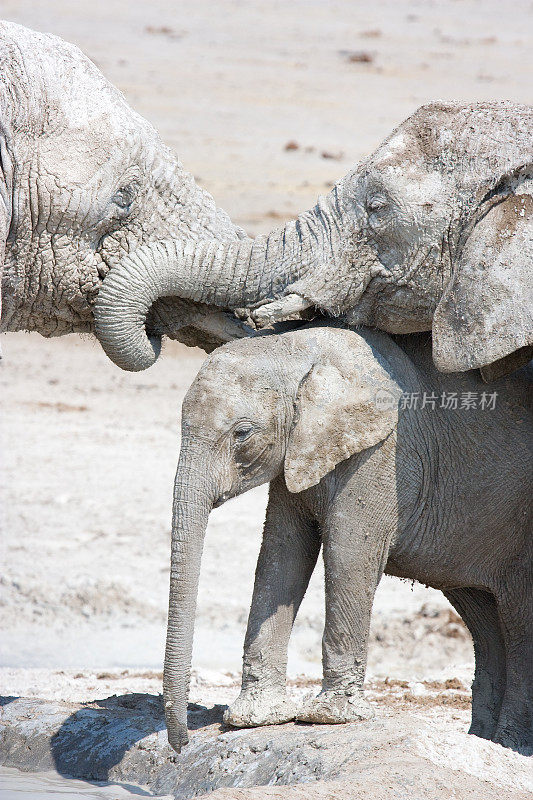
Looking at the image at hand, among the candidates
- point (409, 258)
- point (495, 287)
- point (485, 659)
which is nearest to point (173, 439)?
point (485, 659)

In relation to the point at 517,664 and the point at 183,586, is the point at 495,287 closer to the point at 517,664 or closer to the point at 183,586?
the point at 183,586

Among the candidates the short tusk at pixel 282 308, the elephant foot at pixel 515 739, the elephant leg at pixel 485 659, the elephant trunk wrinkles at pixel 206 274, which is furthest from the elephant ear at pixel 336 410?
the elephant foot at pixel 515 739

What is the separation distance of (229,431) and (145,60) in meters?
20.4

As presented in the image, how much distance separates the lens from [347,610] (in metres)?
4.68

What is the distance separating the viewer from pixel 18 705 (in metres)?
5.43

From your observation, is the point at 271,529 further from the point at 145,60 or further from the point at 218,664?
the point at 145,60

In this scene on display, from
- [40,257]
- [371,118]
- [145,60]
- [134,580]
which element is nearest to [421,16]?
[145,60]

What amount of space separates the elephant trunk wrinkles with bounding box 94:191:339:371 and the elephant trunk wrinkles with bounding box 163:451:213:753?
1.80 ft

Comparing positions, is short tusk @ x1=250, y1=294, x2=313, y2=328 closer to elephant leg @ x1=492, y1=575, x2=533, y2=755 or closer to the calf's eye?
the calf's eye

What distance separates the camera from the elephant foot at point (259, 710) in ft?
15.8

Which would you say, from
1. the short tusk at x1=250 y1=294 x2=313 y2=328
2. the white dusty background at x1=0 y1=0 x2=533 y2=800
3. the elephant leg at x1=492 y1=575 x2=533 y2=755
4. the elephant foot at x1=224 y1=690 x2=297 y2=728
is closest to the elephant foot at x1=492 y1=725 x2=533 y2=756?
the elephant leg at x1=492 y1=575 x2=533 y2=755

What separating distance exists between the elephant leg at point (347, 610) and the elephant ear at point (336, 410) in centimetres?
25

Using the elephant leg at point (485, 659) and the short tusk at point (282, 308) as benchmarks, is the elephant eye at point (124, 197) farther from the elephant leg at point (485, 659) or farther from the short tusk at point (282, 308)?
the elephant leg at point (485, 659)

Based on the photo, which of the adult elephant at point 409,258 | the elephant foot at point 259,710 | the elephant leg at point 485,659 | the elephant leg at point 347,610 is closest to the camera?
the adult elephant at point 409,258
